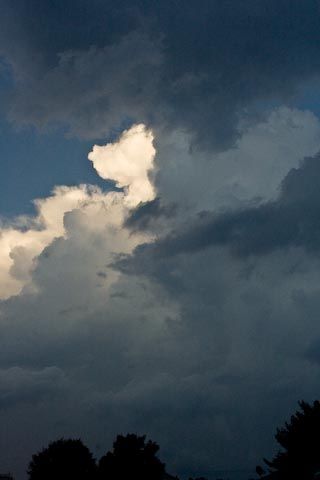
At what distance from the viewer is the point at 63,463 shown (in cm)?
9819

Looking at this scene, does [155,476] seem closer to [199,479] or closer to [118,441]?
[118,441]

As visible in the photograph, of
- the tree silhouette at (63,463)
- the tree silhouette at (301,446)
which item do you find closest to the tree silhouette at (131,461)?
the tree silhouette at (63,463)

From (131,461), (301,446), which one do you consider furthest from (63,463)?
(301,446)

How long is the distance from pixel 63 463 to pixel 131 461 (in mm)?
10477

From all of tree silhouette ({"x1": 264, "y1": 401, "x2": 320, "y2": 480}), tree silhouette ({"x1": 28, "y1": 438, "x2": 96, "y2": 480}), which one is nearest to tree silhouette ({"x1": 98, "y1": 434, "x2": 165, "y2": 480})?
tree silhouette ({"x1": 28, "y1": 438, "x2": 96, "y2": 480})

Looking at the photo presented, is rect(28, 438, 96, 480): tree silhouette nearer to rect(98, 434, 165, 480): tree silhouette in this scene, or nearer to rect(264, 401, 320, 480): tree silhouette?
rect(98, 434, 165, 480): tree silhouette

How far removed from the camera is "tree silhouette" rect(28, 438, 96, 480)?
97.4m

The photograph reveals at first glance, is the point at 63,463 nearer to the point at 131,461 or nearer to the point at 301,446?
the point at 131,461

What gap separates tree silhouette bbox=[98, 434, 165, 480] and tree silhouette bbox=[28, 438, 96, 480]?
2.29m

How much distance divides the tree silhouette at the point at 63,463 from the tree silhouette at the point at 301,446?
29231 mm

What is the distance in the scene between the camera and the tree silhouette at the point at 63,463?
319 ft

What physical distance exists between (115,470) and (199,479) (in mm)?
40741

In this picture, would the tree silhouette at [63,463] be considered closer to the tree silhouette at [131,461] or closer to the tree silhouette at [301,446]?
the tree silhouette at [131,461]

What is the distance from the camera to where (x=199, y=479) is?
133 meters
